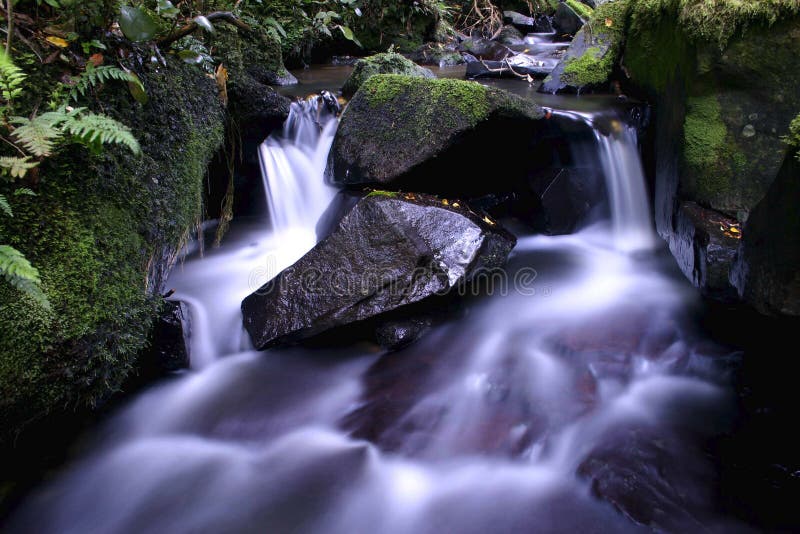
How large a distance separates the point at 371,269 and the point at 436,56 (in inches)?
315

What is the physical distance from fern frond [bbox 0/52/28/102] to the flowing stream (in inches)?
77.2

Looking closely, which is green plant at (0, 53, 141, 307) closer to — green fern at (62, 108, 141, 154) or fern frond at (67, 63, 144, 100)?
green fern at (62, 108, 141, 154)

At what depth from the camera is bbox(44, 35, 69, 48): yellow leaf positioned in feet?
8.96

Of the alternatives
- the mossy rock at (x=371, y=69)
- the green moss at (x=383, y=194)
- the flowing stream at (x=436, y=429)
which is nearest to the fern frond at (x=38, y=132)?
the flowing stream at (x=436, y=429)

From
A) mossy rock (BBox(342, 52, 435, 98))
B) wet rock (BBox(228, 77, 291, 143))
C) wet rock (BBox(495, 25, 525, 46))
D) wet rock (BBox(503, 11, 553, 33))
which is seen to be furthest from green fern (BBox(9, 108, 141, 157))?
wet rock (BBox(503, 11, 553, 33))

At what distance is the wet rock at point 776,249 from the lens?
2.40 m

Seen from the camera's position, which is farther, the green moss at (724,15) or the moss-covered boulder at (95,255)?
the green moss at (724,15)

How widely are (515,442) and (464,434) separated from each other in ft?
1.06

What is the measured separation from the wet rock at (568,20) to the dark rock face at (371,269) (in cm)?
964

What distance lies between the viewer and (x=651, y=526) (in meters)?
2.46

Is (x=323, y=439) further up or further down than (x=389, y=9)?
further down

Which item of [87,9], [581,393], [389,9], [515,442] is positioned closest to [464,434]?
[515,442]

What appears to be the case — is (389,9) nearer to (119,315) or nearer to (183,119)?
(183,119)

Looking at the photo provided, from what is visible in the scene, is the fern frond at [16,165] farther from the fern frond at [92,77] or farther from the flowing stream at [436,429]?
the flowing stream at [436,429]
